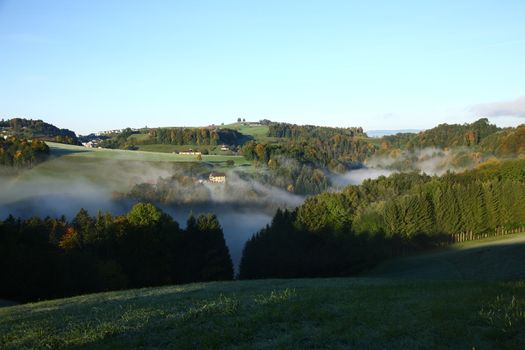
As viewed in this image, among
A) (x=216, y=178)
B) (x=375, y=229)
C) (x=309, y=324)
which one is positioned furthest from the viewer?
(x=216, y=178)

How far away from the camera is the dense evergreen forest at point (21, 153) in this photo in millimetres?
166875

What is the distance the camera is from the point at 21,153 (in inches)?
6599

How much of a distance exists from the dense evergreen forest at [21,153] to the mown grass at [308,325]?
164 m

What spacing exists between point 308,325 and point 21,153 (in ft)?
570

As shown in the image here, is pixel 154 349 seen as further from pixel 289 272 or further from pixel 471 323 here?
pixel 289 272

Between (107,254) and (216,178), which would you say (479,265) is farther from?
(216,178)

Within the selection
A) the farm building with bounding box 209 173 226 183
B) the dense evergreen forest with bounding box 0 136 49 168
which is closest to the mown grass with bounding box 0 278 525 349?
the dense evergreen forest with bounding box 0 136 49 168

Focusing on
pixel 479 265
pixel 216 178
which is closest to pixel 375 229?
pixel 479 265

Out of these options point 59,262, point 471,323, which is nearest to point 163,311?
point 471,323

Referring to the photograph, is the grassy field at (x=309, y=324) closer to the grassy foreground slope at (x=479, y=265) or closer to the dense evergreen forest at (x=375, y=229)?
the grassy foreground slope at (x=479, y=265)

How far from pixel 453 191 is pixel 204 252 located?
4745 centimetres

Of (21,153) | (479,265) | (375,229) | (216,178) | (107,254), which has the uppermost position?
(21,153)

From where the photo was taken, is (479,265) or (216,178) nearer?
(479,265)

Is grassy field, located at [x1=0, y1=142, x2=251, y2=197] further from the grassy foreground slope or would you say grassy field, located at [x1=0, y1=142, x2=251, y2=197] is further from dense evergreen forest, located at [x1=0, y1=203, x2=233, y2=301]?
the grassy foreground slope
